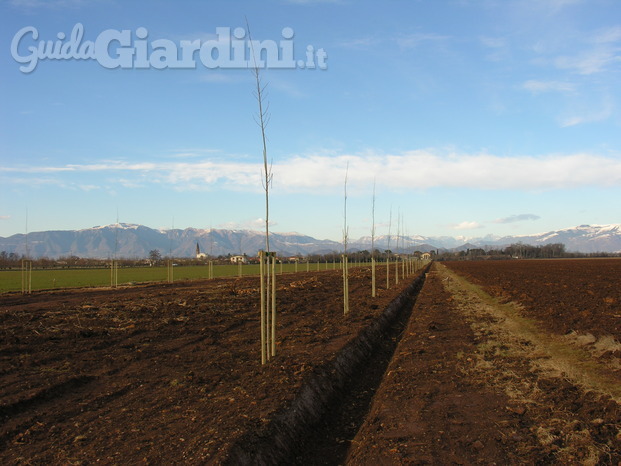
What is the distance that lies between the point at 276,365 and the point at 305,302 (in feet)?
40.7

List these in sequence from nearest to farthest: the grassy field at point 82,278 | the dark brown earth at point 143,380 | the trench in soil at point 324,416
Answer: the dark brown earth at point 143,380 < the trench in soil at point 324,416 < the grassy field at point 82,278

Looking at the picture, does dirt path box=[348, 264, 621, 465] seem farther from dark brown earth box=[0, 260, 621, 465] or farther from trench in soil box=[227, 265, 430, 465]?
trench in soil box=[227, 265, 430, 465]

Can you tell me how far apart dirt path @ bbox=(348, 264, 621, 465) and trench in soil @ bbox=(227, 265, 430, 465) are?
1.40 feet

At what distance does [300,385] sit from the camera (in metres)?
7.46

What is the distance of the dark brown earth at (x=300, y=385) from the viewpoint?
5.36m

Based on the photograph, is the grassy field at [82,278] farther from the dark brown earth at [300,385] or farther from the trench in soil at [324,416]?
the trench in soil at [324,416]

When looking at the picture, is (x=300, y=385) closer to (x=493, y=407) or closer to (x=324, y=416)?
(x=324, y=416)

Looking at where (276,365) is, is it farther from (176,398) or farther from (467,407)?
(467,407)

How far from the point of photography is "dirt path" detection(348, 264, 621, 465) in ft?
17.6

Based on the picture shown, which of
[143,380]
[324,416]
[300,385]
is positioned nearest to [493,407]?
[324,416]

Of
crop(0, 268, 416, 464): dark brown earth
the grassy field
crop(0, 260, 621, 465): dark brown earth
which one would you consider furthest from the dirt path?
the grassy field

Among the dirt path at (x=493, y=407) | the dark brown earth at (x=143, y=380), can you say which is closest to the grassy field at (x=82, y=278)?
the dark brown earth at (x=143, y=380)

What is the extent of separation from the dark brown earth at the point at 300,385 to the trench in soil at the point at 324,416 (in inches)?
2.2

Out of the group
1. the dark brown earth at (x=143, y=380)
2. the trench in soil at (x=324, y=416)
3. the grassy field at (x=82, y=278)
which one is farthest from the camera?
the grassy field at (x=82, y=278)
